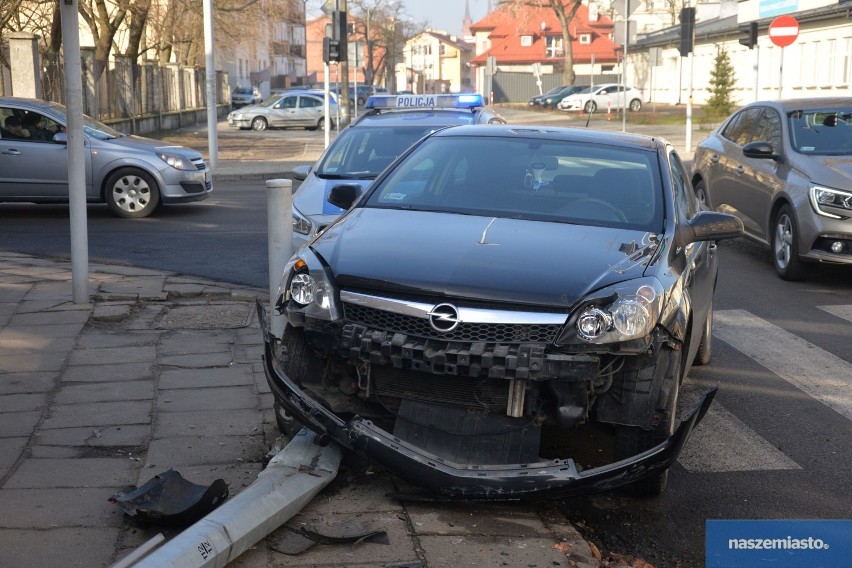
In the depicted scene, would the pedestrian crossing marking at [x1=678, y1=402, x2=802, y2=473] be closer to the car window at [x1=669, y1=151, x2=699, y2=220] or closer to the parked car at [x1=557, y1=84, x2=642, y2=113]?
the car window at [x1=669, y1=151, x2=699, y2=220]

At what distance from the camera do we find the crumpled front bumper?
411cm

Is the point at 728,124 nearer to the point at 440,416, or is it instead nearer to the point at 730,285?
the point at 730,285

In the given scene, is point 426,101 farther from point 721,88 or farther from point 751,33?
point 721,88

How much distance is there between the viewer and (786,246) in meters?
10.5

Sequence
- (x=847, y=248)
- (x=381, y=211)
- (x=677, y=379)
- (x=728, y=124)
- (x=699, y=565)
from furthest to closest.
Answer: (x=728, y=124), (x=847, y=248), (x=381, y=211), (x=677, y=379), (x=699, y=565)

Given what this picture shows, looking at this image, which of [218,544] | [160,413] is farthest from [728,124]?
[218,544]

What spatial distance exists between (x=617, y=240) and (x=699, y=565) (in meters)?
1.58

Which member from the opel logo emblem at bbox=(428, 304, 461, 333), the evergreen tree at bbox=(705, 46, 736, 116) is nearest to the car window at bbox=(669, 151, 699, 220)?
the opel logo emblem at bbox=(428, 304, 461, 333)

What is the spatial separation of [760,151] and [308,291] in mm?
7127

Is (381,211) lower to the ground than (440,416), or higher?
higher

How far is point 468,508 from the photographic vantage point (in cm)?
444

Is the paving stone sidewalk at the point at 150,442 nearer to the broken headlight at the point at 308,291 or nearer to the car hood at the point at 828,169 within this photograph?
the broken headlight at the point at 308,291

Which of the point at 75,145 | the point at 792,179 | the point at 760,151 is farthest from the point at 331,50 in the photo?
the point at 75,145

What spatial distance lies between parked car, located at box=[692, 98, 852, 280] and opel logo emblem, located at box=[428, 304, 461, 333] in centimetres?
647
